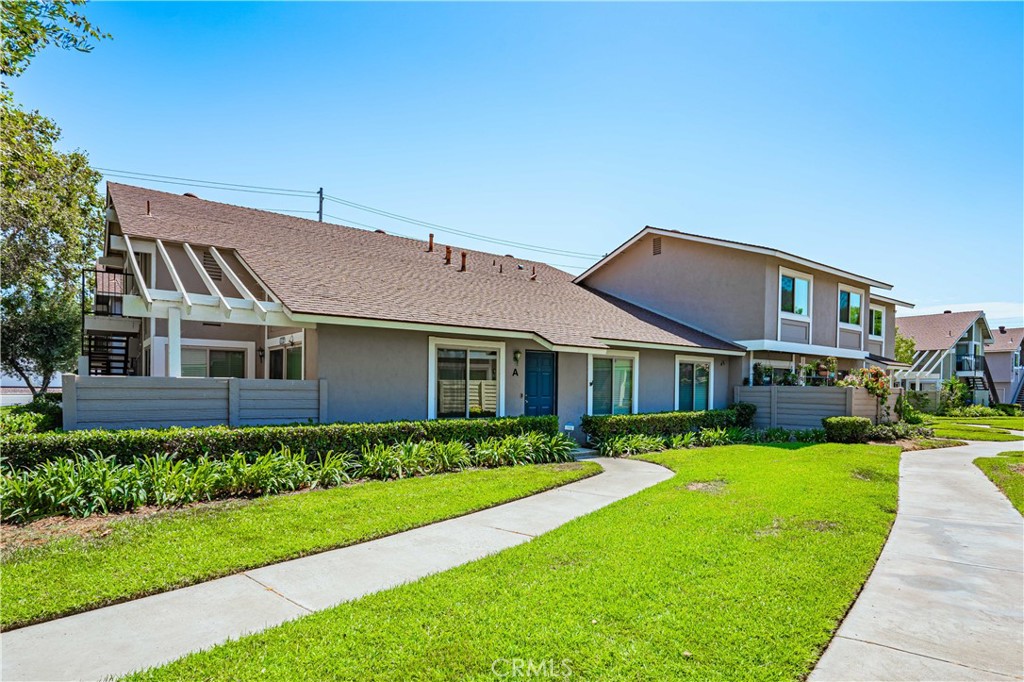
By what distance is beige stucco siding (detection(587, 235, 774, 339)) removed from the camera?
62.7ft

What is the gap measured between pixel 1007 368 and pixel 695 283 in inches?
1670

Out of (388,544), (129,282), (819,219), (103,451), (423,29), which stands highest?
(423,29)

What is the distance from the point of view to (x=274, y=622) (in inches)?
167

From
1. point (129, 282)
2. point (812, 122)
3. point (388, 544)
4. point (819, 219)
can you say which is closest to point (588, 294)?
point (819, 219)

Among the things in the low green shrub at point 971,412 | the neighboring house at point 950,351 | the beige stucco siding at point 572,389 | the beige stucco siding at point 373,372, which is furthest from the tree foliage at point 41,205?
the neighboring house at point 950,351

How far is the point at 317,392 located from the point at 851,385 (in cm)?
1561

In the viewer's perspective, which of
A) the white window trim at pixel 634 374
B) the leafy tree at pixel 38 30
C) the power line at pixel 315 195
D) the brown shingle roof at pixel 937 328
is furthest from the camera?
the brown shingle roof at pixel 937 328

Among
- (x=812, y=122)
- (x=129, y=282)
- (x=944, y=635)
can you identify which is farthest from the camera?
(x=129, y=282)

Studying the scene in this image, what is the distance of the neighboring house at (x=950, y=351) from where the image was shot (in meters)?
39.1

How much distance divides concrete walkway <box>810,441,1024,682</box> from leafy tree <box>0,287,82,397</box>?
107 ft

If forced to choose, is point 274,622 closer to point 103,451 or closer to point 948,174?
point 103,451

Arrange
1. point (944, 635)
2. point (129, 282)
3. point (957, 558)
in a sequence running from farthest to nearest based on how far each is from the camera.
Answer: point (129, 282), point (957, 558), point (944, 635)

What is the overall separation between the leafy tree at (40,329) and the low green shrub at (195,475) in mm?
24688

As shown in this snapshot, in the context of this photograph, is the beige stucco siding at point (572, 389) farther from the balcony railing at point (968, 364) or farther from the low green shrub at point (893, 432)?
the balcony railing at point (968, 364)
